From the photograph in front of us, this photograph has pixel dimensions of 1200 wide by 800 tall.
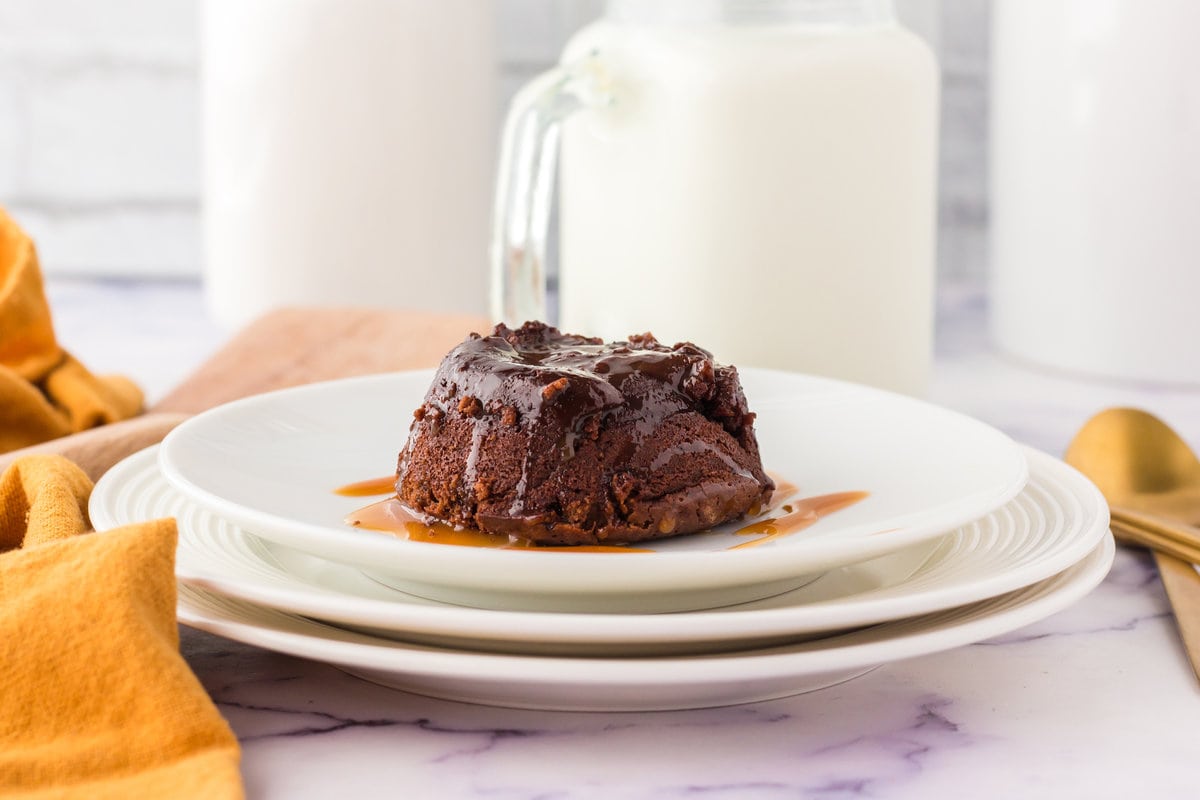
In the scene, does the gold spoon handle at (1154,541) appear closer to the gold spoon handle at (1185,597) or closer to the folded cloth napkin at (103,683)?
the gold spoon handle at (1185,597)

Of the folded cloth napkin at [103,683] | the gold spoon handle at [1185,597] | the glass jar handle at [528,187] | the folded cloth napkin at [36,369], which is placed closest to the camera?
the folded cloth napkin at [103,683]

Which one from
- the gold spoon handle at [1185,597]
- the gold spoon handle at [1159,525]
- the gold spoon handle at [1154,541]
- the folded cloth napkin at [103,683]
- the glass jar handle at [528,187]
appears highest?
the glass jar handle at [528,187]

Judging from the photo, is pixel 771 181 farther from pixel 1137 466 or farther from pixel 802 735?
pixel 802 735

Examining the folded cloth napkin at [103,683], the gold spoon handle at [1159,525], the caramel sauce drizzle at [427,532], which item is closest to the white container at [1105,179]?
the gold spoon handle at [1159,525]

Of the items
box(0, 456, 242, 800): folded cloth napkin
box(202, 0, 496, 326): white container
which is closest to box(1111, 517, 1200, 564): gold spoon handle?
box(0, 456, 242, 800): folded cloth napkin

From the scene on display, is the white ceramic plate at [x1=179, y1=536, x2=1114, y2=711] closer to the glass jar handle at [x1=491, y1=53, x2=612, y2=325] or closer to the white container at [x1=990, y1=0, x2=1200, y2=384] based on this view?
the glass jar handle at [x1=491, y1=53, x2=612, y2=325]

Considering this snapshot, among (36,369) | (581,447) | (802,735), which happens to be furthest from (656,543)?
(36,369)

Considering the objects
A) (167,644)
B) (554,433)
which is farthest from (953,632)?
(167,644)
